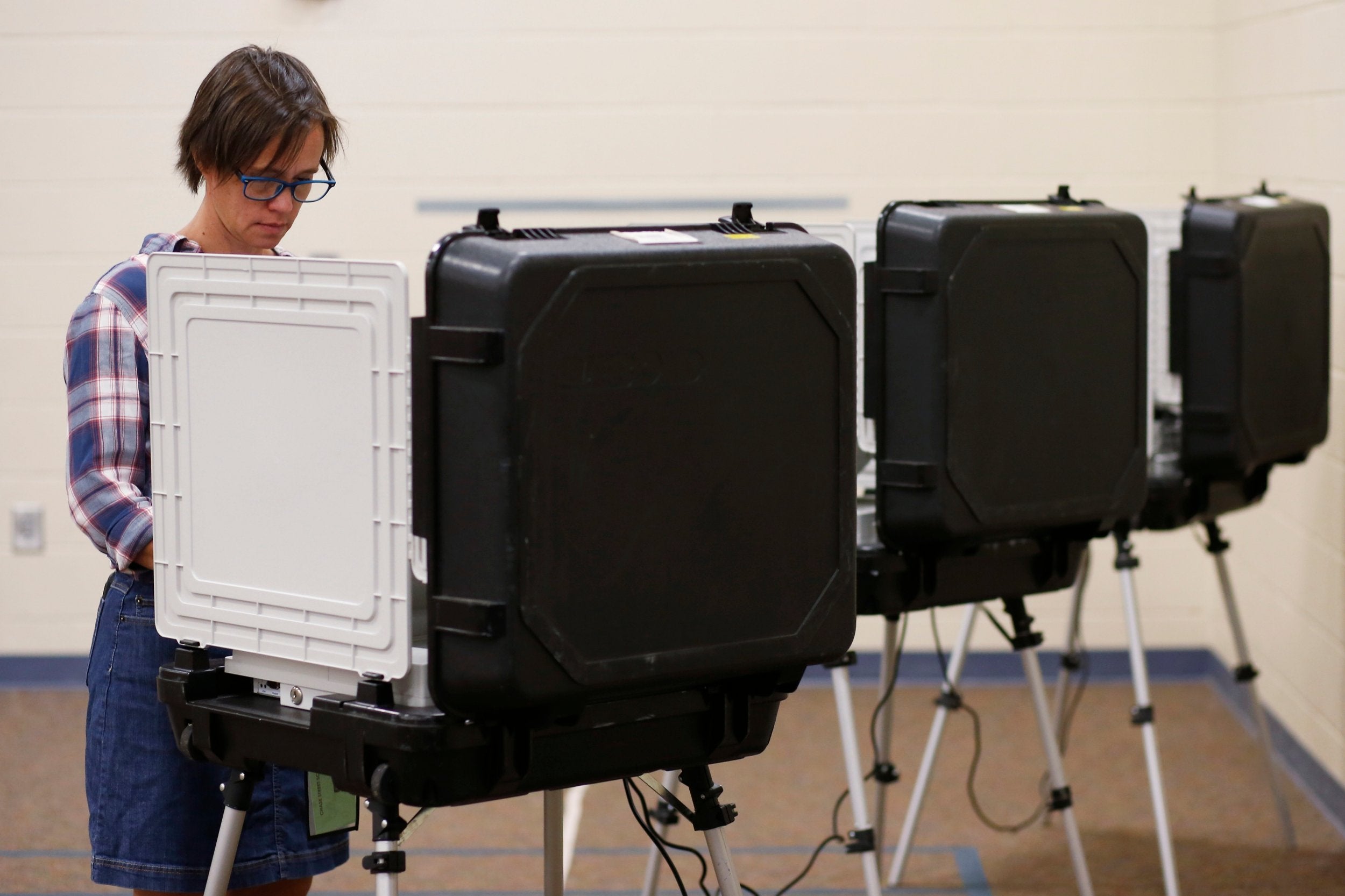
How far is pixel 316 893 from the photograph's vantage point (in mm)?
2932

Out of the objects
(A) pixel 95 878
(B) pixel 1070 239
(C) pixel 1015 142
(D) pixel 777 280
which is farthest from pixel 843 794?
(C) pixel 1015 142

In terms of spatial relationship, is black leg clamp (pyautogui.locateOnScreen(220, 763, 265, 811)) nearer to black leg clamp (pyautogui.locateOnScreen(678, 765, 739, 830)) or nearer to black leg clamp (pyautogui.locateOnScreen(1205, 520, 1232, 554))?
black leg clamp (pyautogui.locateOnScreen(678, 765, 739, 830))

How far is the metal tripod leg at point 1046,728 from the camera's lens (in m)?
2.46

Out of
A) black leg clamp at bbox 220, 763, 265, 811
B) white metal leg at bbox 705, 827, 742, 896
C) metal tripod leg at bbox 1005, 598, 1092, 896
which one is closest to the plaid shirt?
black leg clamp at bbox 220, 763, 265, 811

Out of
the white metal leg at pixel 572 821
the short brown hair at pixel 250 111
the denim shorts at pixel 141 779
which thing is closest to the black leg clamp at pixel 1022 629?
the white metal leg at pixel 572 821

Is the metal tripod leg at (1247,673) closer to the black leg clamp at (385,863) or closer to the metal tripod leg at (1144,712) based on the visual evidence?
the metal tripod leg at (1144,712)

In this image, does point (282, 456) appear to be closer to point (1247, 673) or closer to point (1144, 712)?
point (1144, 712)

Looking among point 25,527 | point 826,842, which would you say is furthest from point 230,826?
point 25,527

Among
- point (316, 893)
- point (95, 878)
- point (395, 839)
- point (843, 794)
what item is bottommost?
point (316, 893)

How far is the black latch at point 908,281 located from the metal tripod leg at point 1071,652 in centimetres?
109

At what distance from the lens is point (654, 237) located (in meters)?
1.35

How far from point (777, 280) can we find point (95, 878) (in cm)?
96

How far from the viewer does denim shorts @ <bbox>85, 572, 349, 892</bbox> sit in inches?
66.9

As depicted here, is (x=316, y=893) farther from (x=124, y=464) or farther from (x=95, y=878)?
(x=124, y=464)
